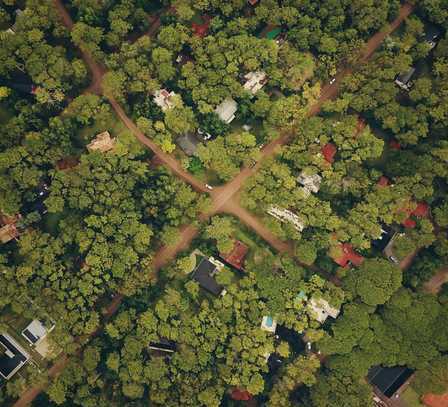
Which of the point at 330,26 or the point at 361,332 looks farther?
the point at 330,26

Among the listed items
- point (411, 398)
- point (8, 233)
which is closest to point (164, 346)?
point (8, 233)

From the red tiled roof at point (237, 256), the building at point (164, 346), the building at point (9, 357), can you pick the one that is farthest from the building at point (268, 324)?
the building at point (9, 357)

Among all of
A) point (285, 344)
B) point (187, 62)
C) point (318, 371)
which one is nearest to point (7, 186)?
point (187, 62)

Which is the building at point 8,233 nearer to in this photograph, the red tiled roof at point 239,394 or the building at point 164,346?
the building at point 164,346

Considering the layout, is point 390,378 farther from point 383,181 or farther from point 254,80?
point 254,80

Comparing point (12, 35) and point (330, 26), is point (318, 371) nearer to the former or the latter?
point (330, 26)

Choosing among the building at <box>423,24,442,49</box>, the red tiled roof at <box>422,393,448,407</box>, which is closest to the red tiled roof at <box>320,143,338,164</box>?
the building at <box>423,24,442,49</box>

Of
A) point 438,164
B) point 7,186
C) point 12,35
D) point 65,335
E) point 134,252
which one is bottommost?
point 65,335
